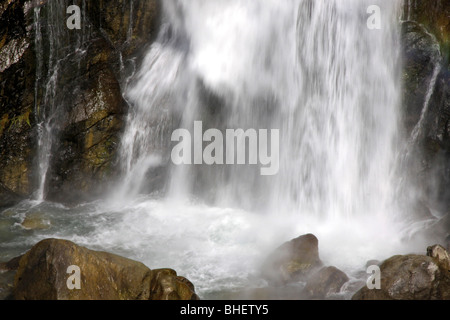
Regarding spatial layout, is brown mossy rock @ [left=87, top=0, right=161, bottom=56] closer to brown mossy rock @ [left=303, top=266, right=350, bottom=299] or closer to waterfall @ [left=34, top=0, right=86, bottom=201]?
waterfall @ [left=34, top=0, right=86, bottom=201]

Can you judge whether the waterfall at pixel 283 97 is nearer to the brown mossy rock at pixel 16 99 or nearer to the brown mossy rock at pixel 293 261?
the brown mossy rock at pixel 16 99

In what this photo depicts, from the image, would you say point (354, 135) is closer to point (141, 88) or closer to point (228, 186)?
point (228, 186)

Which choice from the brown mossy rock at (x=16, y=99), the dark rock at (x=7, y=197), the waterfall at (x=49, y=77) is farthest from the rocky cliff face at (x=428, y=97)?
the dark rock at (x=7, y=197)

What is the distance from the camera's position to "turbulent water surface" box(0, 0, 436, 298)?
11.0 m

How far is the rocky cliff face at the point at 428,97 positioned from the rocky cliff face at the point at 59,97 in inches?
323

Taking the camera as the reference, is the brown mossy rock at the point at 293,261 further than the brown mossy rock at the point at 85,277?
Yes

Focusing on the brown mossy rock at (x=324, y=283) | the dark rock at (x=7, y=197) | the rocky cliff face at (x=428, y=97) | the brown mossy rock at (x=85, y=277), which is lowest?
the brown mossy rock at (x=324, y=283)

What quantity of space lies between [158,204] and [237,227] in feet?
9.03

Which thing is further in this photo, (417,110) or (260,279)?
(417,110)

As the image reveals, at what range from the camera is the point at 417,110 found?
37.9 feet

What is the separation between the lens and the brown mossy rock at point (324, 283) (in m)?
8.33

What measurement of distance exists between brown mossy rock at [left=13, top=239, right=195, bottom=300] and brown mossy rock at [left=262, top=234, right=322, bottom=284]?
2.05 metres
